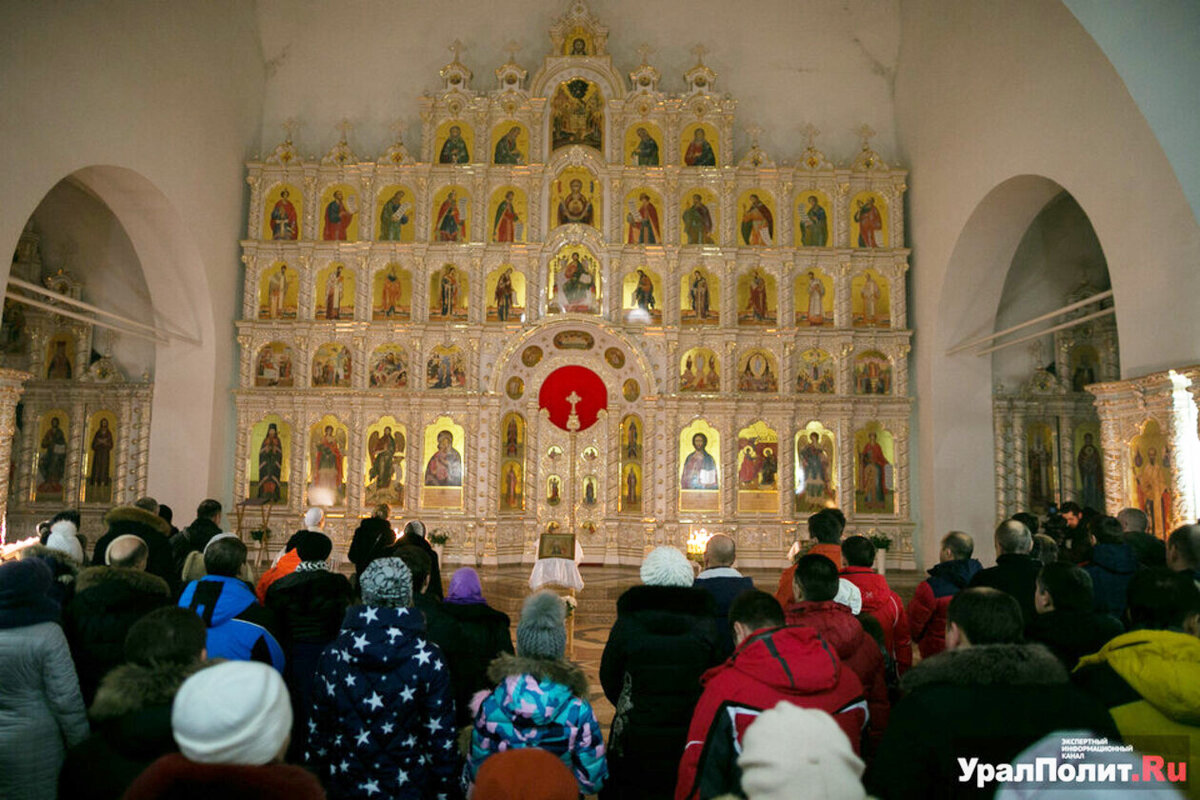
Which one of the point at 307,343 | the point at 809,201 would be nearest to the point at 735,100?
the point at 809,201

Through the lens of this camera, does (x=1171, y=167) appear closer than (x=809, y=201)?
Yes

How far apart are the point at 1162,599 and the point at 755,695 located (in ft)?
5.72

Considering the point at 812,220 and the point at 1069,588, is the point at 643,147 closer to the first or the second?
the point at 812,220

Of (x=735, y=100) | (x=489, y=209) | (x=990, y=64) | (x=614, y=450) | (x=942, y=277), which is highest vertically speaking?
(x=735, y=100)

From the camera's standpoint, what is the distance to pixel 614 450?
16.9m

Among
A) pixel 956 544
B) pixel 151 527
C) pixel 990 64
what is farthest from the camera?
pixel 990 64

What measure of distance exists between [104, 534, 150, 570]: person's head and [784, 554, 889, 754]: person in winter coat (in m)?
3.37

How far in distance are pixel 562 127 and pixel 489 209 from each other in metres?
2.44

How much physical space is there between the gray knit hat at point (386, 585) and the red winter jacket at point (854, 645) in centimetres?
168

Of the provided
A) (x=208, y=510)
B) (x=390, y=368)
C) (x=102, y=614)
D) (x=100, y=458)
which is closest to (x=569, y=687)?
(x=102, y=614)

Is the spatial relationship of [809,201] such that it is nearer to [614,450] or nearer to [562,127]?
[562,127]

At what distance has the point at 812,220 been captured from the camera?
57.0ft

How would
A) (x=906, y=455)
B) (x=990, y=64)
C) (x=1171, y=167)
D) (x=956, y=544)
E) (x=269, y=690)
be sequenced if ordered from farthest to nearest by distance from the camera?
(x=906, y=455) < (x=990, y=64) < (x=1171, y=167) < (x=956, y=544) < (x=269, y=690)

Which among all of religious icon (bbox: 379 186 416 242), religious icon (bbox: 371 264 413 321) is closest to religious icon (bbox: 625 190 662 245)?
religious icon (bbox: 379 186 416 242)
